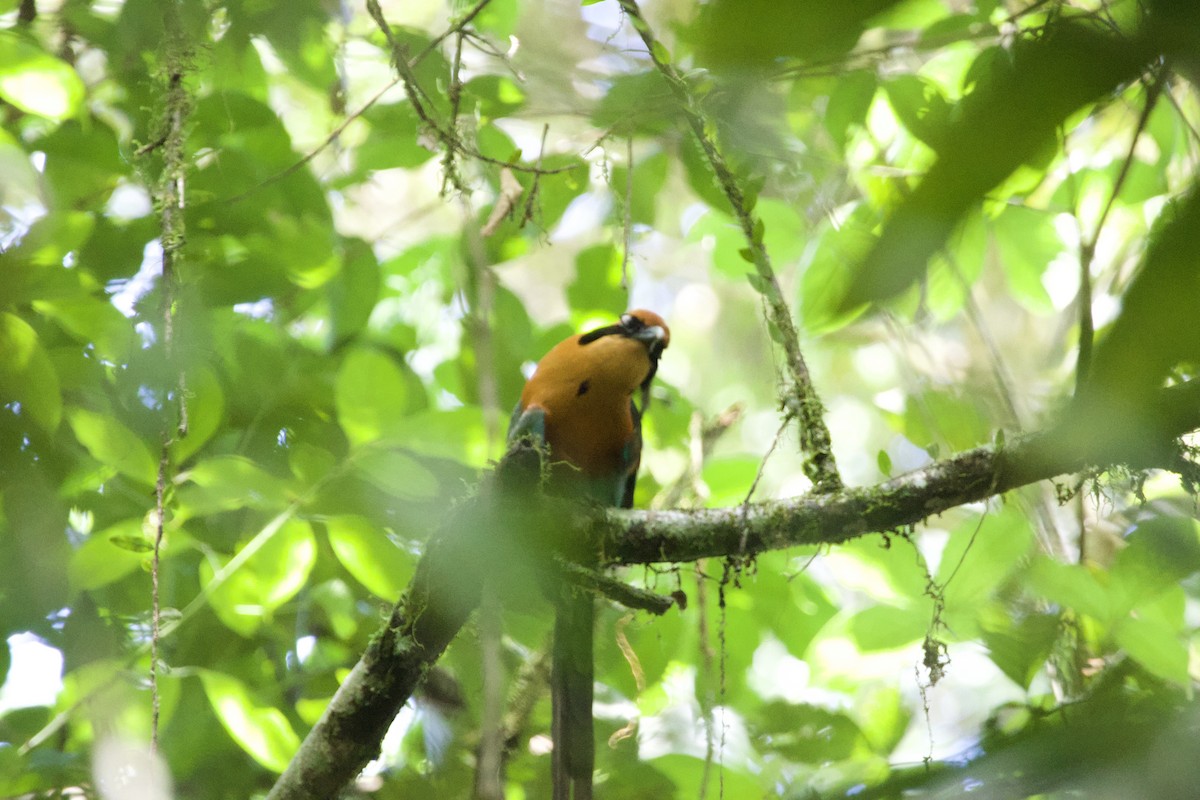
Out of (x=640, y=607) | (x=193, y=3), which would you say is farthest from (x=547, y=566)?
(x=193, y=3)

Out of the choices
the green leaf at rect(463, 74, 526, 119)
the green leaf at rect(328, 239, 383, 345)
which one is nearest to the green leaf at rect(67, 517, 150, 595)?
the green leaf at rect(328, 239, 383, 345)

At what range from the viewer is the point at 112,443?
2.02 m

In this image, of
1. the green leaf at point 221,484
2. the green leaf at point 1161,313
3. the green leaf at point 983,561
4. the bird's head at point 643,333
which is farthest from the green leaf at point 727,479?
the green leaf at point 1161,313

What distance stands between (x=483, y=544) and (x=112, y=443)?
87 cm

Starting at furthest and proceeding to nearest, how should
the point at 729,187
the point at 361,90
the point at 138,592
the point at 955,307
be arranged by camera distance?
the point at 361,90, the point at 955,307, the point at 138,592, the point at 729,187

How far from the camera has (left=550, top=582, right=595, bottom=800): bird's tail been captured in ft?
7.30

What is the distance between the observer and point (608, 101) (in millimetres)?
1046

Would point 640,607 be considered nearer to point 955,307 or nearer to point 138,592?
point 138,592

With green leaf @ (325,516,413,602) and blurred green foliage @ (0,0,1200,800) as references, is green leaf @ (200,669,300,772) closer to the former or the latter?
blurred green foliage @ (0,0,1200,800)

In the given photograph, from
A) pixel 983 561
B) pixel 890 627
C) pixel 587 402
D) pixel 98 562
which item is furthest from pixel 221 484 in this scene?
pixel 983 561

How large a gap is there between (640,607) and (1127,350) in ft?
5.48

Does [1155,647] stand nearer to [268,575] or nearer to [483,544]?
[483,544]

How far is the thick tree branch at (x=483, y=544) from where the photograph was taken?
6.20ft

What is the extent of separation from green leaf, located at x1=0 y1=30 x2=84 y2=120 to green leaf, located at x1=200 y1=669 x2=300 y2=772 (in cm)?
135
